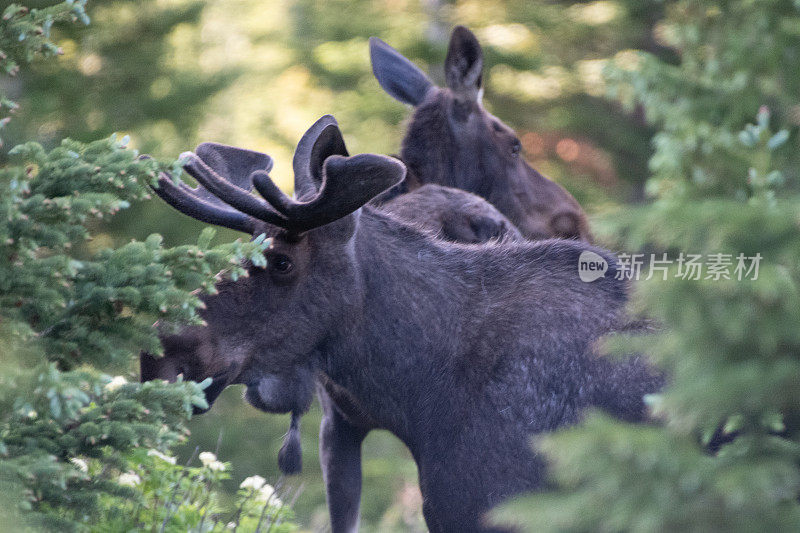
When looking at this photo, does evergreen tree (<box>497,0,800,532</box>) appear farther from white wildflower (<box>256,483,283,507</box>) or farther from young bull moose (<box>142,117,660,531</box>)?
white wildflower (<box>256,483,283,507</box>)

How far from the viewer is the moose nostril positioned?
20.6 feet

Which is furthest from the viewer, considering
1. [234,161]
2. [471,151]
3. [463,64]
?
[463,64]

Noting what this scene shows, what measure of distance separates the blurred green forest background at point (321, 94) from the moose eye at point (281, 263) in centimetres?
570

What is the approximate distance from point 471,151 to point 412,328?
2590 mm

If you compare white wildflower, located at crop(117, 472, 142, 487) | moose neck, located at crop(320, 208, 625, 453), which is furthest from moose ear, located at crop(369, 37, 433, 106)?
white wildflower, located at crop(117, 472, 142, 487)

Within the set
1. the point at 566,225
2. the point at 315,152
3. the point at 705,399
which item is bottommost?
the point at 566,225

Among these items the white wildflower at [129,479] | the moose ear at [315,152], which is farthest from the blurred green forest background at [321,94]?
the moose ear at [315,152]

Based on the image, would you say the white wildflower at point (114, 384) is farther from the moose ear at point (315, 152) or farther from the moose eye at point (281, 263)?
the moose ear at point (315, 152)

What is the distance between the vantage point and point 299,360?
388 centimetres

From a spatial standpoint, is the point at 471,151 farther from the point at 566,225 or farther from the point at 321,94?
the point at 321,94

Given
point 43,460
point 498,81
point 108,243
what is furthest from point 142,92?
point 43,460

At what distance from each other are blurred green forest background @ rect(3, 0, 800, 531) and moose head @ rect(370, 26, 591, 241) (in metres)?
4.00

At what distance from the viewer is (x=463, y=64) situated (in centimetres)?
635

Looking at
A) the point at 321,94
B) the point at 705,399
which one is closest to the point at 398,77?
the point at 705,399
